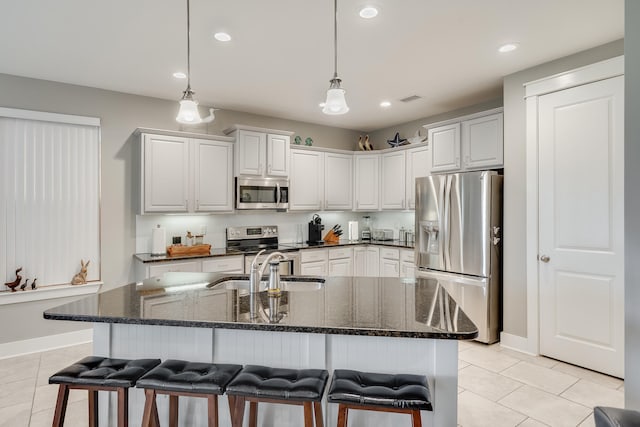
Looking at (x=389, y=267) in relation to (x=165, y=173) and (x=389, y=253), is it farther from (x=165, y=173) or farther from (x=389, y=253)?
(x=165, y=173)

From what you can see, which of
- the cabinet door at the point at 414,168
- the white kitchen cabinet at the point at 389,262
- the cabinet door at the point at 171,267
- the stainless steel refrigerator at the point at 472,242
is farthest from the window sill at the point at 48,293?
the cabinet door at the point at 414,168

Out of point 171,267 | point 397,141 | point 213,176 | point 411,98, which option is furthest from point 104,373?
point 397,141

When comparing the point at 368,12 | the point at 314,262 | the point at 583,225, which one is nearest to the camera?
the point at 368,12

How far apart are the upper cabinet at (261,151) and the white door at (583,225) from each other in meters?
2.99

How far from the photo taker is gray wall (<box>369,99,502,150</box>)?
14.9 ft

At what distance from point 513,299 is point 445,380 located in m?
2.38

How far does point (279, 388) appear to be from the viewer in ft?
4.88

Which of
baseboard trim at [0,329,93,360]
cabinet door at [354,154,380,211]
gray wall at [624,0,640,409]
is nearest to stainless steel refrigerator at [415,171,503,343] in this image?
cabinet door at [354,154,380,211]

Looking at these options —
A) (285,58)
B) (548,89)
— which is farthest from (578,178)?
(285,58)

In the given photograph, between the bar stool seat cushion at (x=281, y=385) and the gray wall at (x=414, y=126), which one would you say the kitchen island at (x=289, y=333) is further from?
the gray wall at (x=414, y=126)

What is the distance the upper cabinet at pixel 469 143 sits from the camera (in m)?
3.88

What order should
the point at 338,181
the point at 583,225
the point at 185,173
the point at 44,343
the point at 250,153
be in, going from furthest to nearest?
1. the point at 338,181
2. the point at 250,153
3. the point at 185,173
4. the point at 44,343
5. the point at 583,225

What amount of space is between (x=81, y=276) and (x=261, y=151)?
248cm

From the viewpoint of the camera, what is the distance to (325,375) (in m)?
1.62
